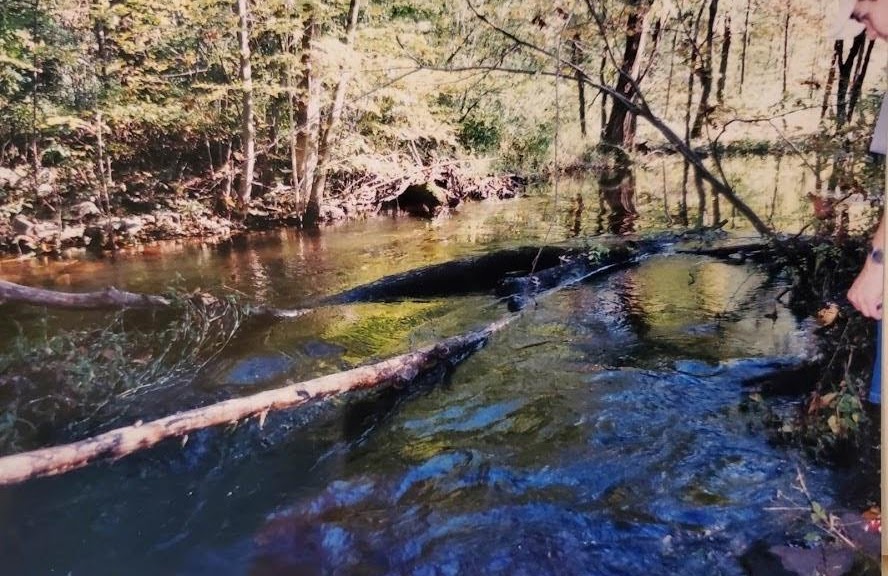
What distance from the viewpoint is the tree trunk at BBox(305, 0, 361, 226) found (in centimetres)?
341

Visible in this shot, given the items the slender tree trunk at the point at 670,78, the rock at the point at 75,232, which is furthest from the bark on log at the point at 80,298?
the slender tree trunk at the point at 670,78

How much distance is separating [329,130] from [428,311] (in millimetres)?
1336

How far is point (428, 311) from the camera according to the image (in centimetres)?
325

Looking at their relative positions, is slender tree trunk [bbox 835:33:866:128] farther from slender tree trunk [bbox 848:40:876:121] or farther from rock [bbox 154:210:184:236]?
rock [bbox 154:210:184:236]

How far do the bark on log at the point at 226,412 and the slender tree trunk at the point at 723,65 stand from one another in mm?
1534

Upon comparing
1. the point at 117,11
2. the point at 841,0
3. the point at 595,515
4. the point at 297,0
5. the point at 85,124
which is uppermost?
the point at 297,0

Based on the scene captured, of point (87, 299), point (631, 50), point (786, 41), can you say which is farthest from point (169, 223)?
point (786, 41)

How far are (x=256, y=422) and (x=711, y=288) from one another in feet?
7.78

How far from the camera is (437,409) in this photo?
8.11 ft

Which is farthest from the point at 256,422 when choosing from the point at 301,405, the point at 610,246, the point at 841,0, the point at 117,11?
the point at 610,246

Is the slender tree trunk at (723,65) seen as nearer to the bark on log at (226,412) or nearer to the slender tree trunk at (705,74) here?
the slender tree trunk at (705,74)

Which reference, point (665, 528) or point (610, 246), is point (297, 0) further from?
point (665, 528)

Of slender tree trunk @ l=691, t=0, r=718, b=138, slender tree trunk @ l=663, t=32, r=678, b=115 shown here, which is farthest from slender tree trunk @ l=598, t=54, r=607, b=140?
slender tree trunk @ l=691, t=0, r=718, b=138

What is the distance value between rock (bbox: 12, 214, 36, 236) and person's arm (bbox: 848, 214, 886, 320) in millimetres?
2762
